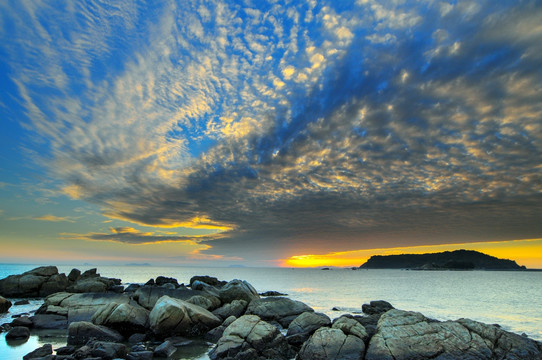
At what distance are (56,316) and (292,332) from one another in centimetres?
1696

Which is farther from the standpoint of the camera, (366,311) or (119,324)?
(366,311)

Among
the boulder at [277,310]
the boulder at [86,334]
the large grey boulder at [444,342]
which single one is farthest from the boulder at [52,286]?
the large grey boulder at [444,342]

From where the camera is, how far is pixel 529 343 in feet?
51.6

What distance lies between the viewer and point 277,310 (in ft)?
82.3

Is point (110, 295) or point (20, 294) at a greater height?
point (110, 295)

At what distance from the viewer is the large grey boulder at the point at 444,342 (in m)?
14.1

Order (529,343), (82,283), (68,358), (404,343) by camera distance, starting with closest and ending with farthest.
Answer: (68,358), (404,343), (529,343), (82,283)

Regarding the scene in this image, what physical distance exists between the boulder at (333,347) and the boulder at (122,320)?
1043cm

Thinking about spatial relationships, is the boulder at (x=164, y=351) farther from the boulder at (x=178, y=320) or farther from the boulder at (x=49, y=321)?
the boulder at (x=49, y=321)

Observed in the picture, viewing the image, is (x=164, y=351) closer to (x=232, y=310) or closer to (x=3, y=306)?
(x=232, y=310)

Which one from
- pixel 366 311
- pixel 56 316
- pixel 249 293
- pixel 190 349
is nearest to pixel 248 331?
pixel 190 349

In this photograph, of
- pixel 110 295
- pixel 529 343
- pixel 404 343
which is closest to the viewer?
pixel 404 343

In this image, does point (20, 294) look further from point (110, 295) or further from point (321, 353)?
point (321, 353)

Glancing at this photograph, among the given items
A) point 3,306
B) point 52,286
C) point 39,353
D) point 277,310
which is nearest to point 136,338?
point 39,353
